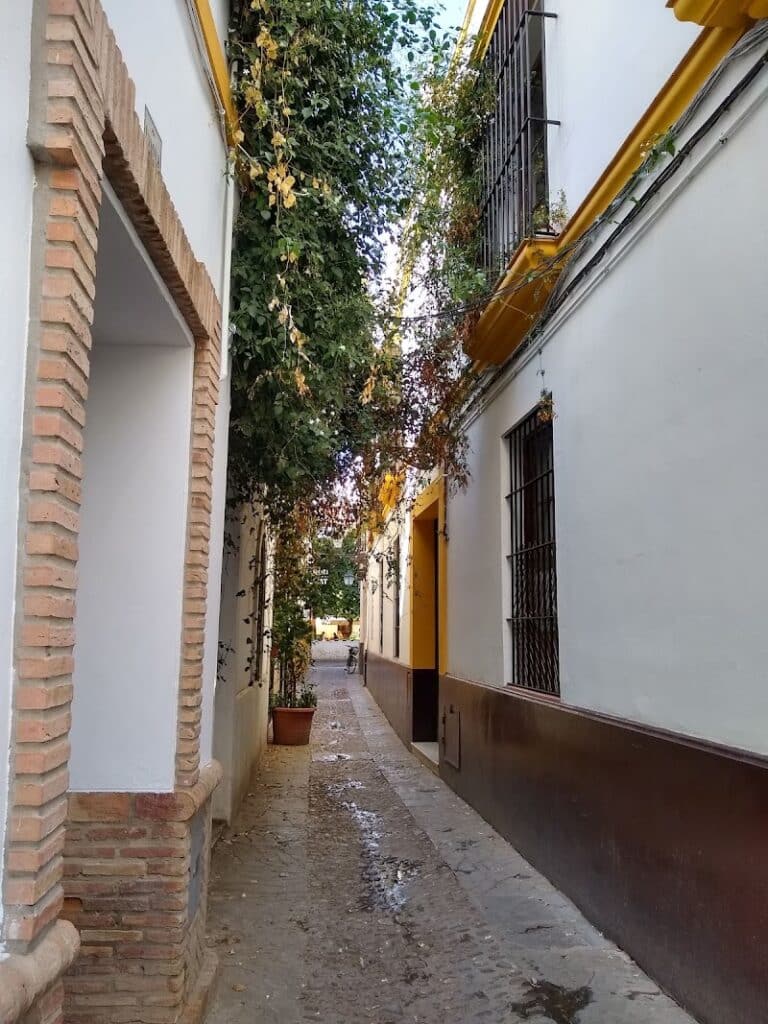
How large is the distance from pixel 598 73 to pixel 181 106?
286 centimetres

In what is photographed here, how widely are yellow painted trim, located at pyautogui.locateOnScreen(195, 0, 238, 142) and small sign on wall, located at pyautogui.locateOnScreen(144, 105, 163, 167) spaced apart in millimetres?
868

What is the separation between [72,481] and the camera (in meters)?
2.16

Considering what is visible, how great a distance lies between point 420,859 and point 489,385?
12.7 feet

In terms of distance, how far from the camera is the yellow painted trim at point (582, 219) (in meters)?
3.73

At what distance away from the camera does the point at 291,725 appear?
1154 centimetres

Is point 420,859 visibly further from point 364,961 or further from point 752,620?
point 752,620

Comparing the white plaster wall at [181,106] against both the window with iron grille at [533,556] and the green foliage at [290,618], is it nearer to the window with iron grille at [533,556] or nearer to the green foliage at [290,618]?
the window with iron grille at [533,556]

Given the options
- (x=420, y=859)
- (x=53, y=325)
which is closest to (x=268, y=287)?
(x=53, y=325)

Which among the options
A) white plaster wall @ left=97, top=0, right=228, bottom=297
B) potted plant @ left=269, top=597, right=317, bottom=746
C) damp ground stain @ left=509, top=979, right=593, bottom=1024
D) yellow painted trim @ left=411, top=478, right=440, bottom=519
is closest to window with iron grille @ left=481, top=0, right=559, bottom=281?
white plaster wall @ left=97, top=0, right=228, bottom=297

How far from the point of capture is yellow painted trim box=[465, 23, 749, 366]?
12.2ft

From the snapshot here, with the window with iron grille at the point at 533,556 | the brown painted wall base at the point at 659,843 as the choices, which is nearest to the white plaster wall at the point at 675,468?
the brown painted wall base at the point at 659,843

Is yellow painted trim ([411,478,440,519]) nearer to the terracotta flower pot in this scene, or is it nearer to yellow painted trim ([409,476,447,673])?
yellow painted trim ([409,476,447,673])

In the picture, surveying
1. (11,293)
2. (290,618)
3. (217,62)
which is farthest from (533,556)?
(290,618)

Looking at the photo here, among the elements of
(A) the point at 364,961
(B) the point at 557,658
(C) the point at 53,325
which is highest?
(C) the point at 53,325
